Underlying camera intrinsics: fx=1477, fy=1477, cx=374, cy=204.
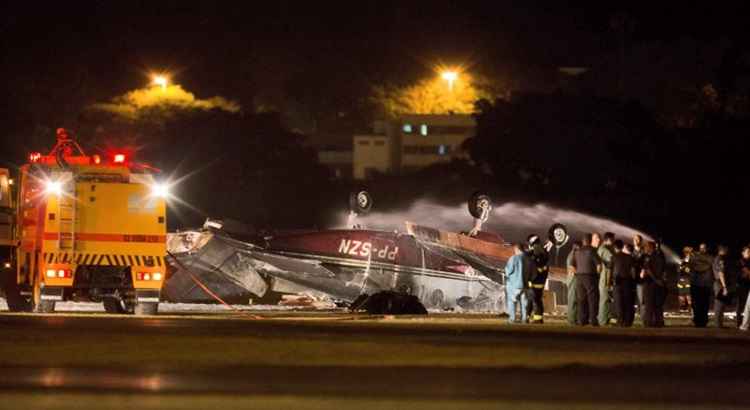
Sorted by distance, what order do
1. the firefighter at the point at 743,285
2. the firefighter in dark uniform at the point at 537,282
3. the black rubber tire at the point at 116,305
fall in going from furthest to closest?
the black rubber tire at the point at 116,305 < the firefighter at the point at 743,285 < the firefighter in dark uniform at the point at 537,282

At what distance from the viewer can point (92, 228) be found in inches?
1162

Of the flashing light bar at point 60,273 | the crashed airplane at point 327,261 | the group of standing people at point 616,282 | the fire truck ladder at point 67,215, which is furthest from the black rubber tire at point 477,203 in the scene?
the flashing light bar at point 60,273

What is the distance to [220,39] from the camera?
109m

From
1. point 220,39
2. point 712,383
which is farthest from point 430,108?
point 712,383

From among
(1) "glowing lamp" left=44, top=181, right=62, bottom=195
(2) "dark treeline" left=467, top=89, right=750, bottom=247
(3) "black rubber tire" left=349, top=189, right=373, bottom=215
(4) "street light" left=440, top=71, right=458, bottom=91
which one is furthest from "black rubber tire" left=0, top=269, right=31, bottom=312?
(4) "street light" left=440, top=71, right=458, bottom=91

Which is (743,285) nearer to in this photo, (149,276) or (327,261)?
(327,261)

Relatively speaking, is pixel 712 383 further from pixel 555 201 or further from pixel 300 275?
pixel 555 201

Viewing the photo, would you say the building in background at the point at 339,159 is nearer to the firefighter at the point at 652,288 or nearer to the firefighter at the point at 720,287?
the firefighter at the point at 720,287

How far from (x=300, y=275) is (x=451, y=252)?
362cm

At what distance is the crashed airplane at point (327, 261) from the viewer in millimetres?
33469

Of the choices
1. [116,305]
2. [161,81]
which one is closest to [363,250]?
[116,305]

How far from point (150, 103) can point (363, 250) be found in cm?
5330

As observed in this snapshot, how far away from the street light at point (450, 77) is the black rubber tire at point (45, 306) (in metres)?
79.6

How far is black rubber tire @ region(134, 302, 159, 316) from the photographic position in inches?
1182
